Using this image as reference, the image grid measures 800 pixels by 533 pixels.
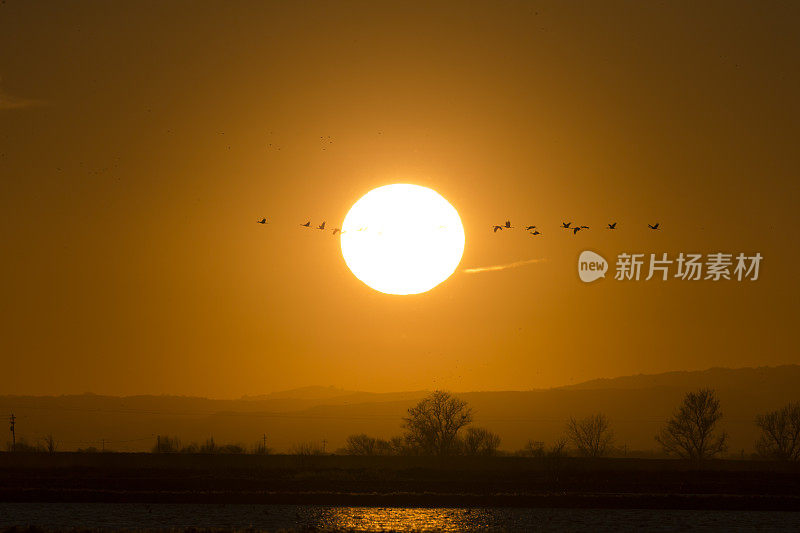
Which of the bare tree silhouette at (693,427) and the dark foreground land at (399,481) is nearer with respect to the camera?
the dark foreground land at (399,481)

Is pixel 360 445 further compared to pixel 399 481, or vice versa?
pixel 360 445

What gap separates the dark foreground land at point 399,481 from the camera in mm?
62469

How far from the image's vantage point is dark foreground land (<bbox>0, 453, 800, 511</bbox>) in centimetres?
6247

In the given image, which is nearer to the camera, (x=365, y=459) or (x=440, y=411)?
(x=365, y=459)

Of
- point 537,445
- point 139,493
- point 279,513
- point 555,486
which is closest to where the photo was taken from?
point 279,513

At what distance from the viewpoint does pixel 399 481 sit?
7369cm

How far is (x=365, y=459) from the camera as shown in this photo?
285 feet

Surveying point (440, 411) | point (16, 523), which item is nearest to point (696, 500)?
point (16, 523)

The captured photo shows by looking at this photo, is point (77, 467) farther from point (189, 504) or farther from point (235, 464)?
point (189, 504)

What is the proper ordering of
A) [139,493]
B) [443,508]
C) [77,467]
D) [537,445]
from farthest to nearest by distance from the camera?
[537,445] < [77,467] < [139,493] < [443,508]

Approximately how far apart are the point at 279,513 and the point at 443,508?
9881 millimetres

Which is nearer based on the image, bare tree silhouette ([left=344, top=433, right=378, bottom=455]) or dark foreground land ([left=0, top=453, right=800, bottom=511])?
dark foreground land ([left=0, top=453, right=800, bottom=511])

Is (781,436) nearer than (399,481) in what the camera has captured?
No

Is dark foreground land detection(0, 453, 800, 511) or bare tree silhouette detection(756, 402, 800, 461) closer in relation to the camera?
dark foreground land detection(0, 453, 800, 511)
